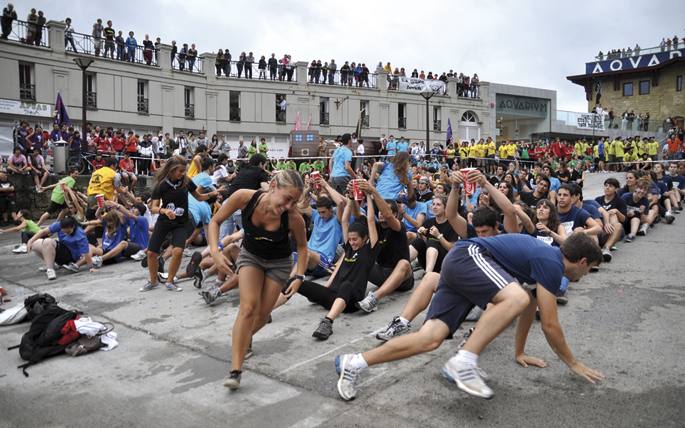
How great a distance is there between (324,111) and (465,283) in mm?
33054

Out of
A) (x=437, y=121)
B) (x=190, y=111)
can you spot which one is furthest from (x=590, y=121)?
(x=190, y=111)

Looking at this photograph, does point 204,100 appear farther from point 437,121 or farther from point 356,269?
point 356,269

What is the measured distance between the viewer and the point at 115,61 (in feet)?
92.5

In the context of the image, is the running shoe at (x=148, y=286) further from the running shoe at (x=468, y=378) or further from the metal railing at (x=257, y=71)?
the metal railing at (x=257, y=71)

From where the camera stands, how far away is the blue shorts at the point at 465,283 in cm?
368

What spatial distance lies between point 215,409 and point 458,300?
1.88m

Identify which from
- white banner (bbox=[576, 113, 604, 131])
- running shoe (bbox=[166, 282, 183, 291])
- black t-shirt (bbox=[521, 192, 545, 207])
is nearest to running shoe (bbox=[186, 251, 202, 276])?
running shoe (bbox=[166, 282, 183, 291])

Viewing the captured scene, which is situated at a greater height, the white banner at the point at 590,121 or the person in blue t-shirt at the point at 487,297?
the white banner at the point at 590,121

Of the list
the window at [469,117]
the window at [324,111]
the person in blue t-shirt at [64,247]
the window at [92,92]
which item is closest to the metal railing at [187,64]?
the window at [92,92]

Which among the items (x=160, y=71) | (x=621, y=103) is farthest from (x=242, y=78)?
(x=621, y=103)

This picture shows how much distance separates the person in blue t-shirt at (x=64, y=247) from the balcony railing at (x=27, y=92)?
20325 mm

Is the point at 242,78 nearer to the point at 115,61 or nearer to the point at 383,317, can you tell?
the point at 115,61

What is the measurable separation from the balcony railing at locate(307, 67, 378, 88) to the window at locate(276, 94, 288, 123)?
2.19 metres

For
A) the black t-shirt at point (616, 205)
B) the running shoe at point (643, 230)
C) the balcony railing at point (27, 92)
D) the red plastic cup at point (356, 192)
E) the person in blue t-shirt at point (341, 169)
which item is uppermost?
the balcony railing at point (27, 92)
